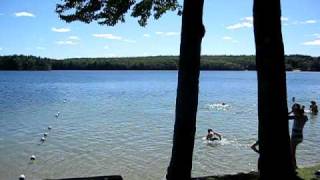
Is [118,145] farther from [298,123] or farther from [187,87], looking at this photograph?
[187,87]

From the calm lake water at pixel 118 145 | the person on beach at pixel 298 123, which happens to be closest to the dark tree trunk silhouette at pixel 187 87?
the person on beach at pixel 298 123

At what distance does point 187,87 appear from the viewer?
8375mm

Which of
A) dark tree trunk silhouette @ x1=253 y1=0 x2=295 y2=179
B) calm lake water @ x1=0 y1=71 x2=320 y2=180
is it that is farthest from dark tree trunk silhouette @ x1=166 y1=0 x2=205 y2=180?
calm lake water @ x1=0 y1=71 x2=320 y2=180

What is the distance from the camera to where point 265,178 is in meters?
7.80

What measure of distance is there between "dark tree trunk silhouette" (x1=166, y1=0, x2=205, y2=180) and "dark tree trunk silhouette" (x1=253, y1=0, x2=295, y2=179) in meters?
1.05

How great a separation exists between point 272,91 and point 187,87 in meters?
1.53

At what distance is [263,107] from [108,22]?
345cm

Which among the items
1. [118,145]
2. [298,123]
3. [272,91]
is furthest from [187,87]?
[118,145]

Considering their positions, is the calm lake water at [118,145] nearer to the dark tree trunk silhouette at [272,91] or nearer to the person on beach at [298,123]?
the person on beach at [298,123]

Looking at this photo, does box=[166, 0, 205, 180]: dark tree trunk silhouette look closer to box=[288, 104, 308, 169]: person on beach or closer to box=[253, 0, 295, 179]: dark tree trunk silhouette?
box=[253, 0, 295, 179]: dark tree trunk silhouette

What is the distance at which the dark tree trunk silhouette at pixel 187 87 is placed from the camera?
823 centimetres

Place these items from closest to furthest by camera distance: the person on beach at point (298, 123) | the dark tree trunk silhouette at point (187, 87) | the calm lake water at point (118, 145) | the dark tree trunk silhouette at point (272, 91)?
the dark tree trunk silhouette at point (272, 91) → the dark tree trunk silhouette at point (187, 87) → the person on beach at point (298, 123) → the calm lake water at point (118, 145)

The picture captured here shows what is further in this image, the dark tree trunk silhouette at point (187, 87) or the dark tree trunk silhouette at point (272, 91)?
the dark tree trunk silhouette at point (187, 87)

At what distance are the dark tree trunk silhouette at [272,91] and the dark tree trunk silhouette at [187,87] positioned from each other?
105cm
